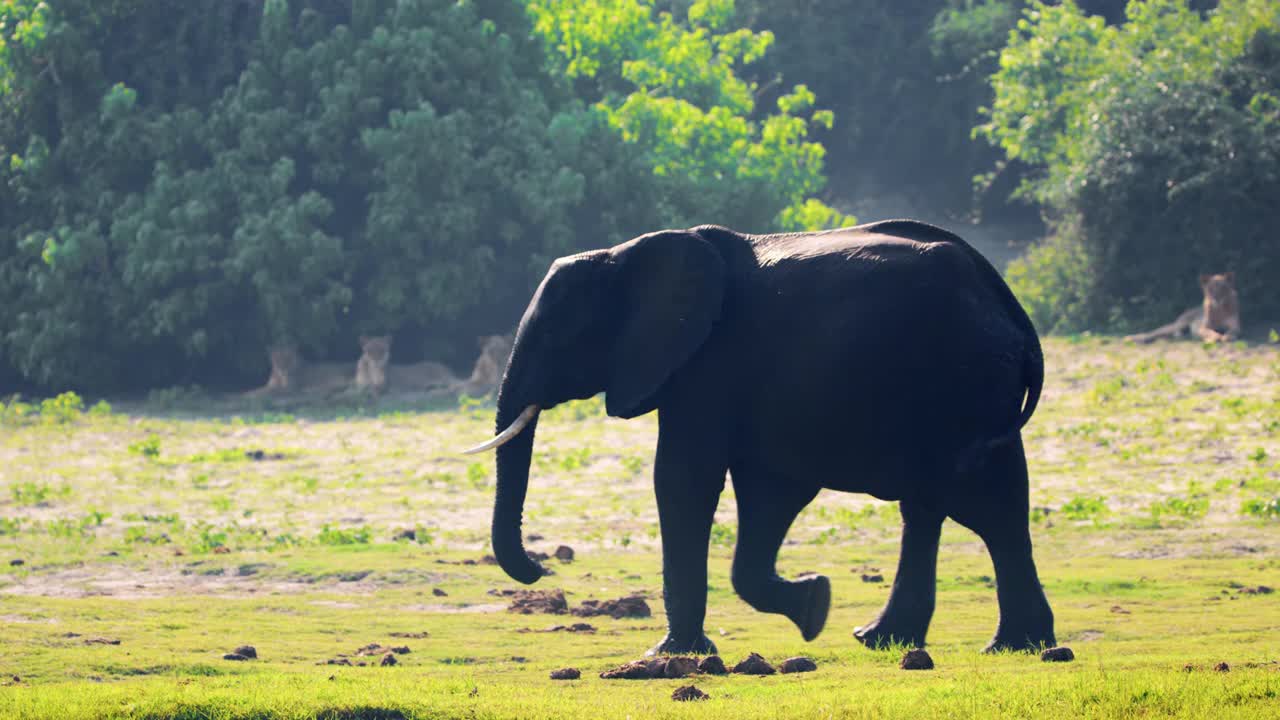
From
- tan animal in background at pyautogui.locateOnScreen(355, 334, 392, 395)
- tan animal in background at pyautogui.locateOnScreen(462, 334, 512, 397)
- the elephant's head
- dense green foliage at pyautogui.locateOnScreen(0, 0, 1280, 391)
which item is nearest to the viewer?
the elephant's head

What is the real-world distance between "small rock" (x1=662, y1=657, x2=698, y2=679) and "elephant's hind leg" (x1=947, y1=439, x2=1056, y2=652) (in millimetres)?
1825

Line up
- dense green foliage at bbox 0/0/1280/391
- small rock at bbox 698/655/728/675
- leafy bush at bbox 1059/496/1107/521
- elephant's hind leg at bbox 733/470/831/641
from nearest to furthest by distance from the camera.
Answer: small rock at bbox 698/655/728/675, elephant's hind leg at bbox 733/470/831/641, leafy bush at bbox 1059/496/1107/521, dense green foliage at bbox 0/0/1280/391

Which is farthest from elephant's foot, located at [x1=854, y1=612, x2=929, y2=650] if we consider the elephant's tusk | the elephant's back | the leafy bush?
the leafy bush

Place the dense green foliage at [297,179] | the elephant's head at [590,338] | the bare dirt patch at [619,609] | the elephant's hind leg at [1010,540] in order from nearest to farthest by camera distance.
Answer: the elephant's hind leg at [1010,540], the elephant's head at [590,338], the bare dirt patch at [619,609], the dense green foliage at [297,179]

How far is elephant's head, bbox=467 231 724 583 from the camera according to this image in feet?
34.3

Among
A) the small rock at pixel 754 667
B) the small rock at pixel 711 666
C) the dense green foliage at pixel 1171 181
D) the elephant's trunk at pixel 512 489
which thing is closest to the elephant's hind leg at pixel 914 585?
the small rock at pixel 754 667

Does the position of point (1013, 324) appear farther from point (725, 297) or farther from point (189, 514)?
point (189, 514)

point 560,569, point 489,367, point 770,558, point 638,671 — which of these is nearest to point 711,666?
point 638,671

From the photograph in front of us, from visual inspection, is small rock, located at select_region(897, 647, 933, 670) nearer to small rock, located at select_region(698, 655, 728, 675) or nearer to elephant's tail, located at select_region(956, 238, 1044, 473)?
small rock, located at select_region(698, 655, 728, 675)

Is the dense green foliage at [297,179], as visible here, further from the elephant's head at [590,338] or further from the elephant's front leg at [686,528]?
the elephant's front leg at [686,528]

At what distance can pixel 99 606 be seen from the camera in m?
12.3

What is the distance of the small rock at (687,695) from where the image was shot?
830 centimetres

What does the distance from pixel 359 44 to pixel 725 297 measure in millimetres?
20594

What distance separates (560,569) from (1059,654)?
5.81 metres
